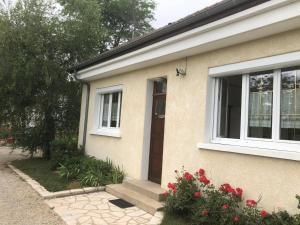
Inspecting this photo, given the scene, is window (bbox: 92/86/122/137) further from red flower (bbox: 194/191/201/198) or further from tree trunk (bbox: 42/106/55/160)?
red flower (bbox: 194/191/201/198)

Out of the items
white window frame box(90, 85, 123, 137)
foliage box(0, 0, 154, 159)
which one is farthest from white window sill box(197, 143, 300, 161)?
foliage box(0, 0, 154, 159)

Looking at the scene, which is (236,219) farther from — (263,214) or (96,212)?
(96,212)

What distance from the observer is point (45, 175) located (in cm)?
945

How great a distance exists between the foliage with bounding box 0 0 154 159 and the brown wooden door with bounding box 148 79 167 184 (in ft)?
17.1

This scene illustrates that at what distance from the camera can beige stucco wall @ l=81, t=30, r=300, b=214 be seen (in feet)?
15.5

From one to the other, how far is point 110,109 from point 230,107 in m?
5.50

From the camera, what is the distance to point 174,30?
6.20 meters

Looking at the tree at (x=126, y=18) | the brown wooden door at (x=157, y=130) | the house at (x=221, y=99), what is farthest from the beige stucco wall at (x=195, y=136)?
the tree at (x=126, y=18)

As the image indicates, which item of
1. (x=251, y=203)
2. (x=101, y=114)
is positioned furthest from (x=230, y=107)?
(x=101, y=114)

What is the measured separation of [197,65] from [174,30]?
3.10 feet

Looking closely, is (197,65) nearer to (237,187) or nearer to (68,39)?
(237,187)

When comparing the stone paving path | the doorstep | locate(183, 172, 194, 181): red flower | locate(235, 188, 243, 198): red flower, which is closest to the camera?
locate(235, 188, 243, 198): red flower

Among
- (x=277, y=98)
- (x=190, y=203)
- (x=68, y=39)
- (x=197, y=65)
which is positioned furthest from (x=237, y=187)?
(x=68, y=39)

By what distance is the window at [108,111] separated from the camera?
9945 mm
